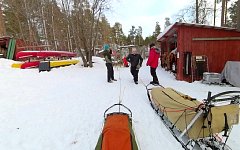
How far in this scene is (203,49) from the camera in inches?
447

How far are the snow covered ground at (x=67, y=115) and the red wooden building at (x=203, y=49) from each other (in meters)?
1.87

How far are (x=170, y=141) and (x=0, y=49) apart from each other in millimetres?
17263

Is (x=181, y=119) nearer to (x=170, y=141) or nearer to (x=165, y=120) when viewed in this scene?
(x=170, y=141)

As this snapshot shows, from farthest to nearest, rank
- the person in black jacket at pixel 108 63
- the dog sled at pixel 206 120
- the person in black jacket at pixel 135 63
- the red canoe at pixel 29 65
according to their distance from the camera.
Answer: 1. the red canoe at pixel 29 65
2. the person in black jacket at pixel 108 63
3. the person in black jacket at pixel 135 63
4. the dog sled at pixel 206 120

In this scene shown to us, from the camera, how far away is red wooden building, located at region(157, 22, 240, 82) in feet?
36.8

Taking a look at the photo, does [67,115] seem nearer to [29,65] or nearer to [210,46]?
[210,46]

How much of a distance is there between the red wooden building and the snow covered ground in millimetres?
1871

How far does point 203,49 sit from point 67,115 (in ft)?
27.3

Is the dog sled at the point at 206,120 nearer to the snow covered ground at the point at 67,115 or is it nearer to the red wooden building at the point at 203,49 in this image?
the snow covered ground at the point at 67,115

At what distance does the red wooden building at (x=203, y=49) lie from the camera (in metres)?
11.2

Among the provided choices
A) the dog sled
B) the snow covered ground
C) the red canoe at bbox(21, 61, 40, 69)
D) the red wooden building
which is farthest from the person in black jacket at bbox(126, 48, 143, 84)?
the red canoe at bbox(21, 61, 40, 69)

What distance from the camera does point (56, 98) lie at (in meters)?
7.16

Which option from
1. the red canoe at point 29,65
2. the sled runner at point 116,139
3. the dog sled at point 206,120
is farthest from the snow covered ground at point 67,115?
the red canoe at point 29,65

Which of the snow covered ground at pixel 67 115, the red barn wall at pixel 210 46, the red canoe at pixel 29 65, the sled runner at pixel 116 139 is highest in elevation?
the red barn wall at pixel 210 46
